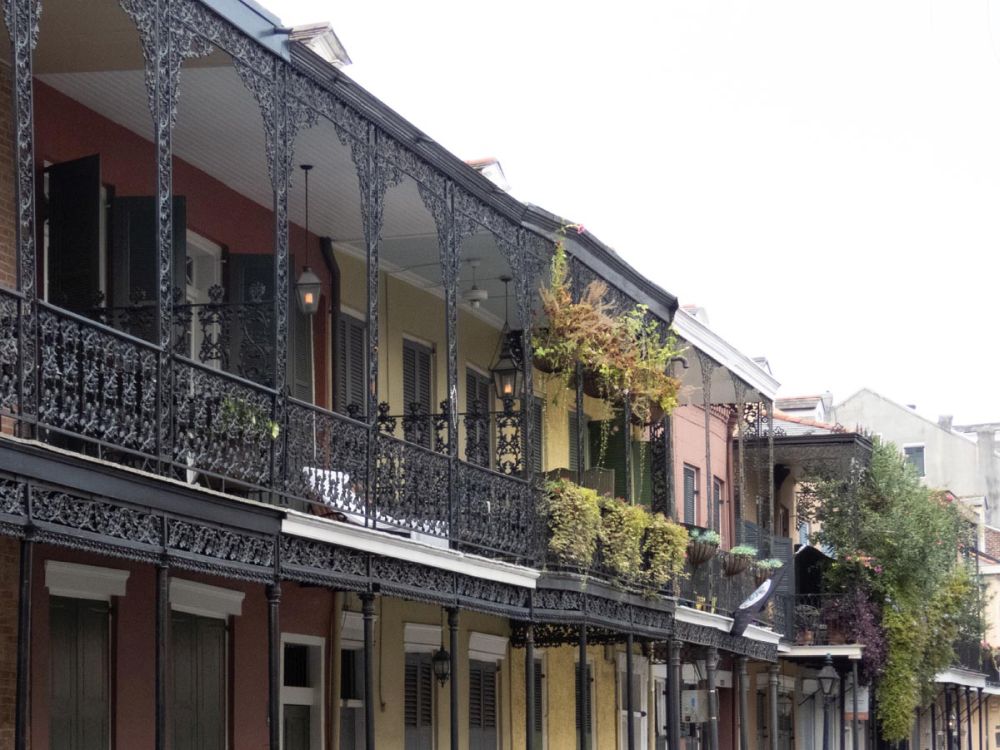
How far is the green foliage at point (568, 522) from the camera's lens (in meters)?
16.8

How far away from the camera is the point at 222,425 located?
1106cm

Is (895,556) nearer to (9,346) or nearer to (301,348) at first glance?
(301,348)

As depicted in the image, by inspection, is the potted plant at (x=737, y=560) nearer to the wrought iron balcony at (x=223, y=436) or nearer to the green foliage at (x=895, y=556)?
the green foliage at (x=895, y=556)

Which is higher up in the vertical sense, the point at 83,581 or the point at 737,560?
the point at 737,560

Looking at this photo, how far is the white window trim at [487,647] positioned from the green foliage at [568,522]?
7.73 ft

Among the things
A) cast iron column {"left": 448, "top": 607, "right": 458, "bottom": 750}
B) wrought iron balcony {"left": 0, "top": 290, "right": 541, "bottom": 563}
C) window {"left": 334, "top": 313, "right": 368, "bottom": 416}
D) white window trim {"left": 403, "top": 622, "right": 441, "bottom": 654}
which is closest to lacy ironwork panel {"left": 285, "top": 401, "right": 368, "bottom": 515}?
wrought iron balcony {"left": 0, "top": 290, "right": 541, "bottom": 563}

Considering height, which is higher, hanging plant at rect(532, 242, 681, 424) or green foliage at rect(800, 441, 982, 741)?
hanging plant at rect(532, 242, 681, 424)

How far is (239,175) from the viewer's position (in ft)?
49.2

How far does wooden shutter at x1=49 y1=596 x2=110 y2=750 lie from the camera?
39.8 feet

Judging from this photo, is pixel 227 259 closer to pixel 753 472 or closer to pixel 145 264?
pixel 145 264

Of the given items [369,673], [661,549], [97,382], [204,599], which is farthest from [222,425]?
[661,549]

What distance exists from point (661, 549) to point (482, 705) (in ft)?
8.56

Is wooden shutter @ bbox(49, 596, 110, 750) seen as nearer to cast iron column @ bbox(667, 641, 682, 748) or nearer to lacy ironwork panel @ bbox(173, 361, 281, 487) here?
lacy ironwork panel @ bbox(173, 361, 281, 487)

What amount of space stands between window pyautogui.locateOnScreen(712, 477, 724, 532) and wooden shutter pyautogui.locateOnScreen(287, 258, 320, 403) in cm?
1340
